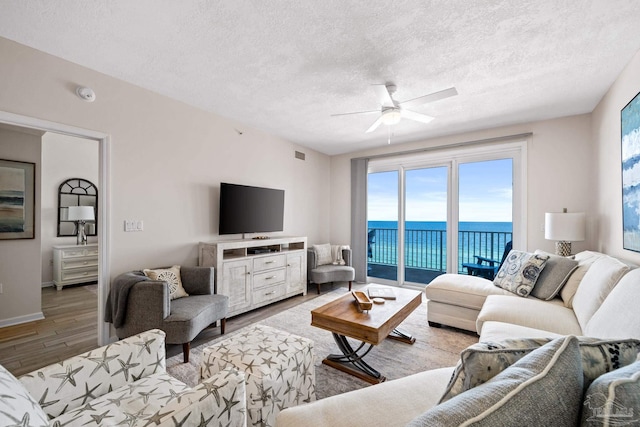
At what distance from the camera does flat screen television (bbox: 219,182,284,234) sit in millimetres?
3406

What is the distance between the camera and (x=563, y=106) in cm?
307

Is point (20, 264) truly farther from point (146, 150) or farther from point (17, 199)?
point (146, 150)

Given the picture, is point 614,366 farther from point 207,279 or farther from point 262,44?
point 207,279

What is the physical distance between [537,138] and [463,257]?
6.40 feet

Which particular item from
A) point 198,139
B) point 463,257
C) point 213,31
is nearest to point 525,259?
point 463,257

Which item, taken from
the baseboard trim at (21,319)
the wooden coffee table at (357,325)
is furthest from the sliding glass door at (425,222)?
the baseboard trim at (21,319)

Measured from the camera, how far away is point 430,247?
5.16 m

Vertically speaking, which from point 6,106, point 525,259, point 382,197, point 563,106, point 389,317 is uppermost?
point 563,106

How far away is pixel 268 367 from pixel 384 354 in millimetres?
1307

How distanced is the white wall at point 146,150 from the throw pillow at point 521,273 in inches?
129

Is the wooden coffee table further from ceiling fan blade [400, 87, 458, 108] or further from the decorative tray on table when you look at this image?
ceiling fan blade [400, 87, 458, 108]

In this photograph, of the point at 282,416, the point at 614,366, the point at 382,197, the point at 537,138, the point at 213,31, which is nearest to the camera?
the point at 614,366

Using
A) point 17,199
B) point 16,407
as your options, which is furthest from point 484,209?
point 17,199

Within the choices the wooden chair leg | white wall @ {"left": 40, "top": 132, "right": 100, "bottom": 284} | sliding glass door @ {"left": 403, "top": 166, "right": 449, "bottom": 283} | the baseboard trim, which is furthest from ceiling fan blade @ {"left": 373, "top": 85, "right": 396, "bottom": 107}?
white wall @ {"left": 40, "top": 132, "right": 100, "bottom": 284}
